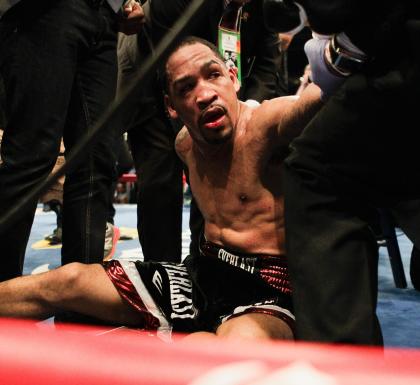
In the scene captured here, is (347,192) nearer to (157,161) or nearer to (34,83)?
(34,83)

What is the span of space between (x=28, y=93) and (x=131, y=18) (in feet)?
1.22

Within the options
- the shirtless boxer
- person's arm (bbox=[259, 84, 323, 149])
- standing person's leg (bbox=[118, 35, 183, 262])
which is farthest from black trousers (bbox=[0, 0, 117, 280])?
person's arm (bbox=[259, 84, 323, 149])

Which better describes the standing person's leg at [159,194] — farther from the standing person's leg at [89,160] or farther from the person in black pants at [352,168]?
the person in black pants at [352,168]

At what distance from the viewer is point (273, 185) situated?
1.17 m

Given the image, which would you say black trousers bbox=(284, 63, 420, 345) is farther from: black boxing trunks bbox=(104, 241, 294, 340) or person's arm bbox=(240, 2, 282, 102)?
person's arm bbox=(240, 2, 282, 102)

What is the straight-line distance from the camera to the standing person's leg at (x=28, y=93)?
4.16 ft

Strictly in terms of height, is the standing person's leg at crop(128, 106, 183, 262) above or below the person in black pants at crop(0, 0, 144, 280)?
below

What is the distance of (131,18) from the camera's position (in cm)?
146

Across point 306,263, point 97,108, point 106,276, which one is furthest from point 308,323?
point 97,108

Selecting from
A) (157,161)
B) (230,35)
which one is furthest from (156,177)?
(230,35)

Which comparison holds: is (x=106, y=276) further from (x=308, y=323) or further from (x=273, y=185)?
(x=308, y=323)

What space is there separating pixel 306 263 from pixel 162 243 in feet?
3.22

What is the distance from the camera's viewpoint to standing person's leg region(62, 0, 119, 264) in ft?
4.69

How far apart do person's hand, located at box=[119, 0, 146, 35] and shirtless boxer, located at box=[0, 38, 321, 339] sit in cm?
23
